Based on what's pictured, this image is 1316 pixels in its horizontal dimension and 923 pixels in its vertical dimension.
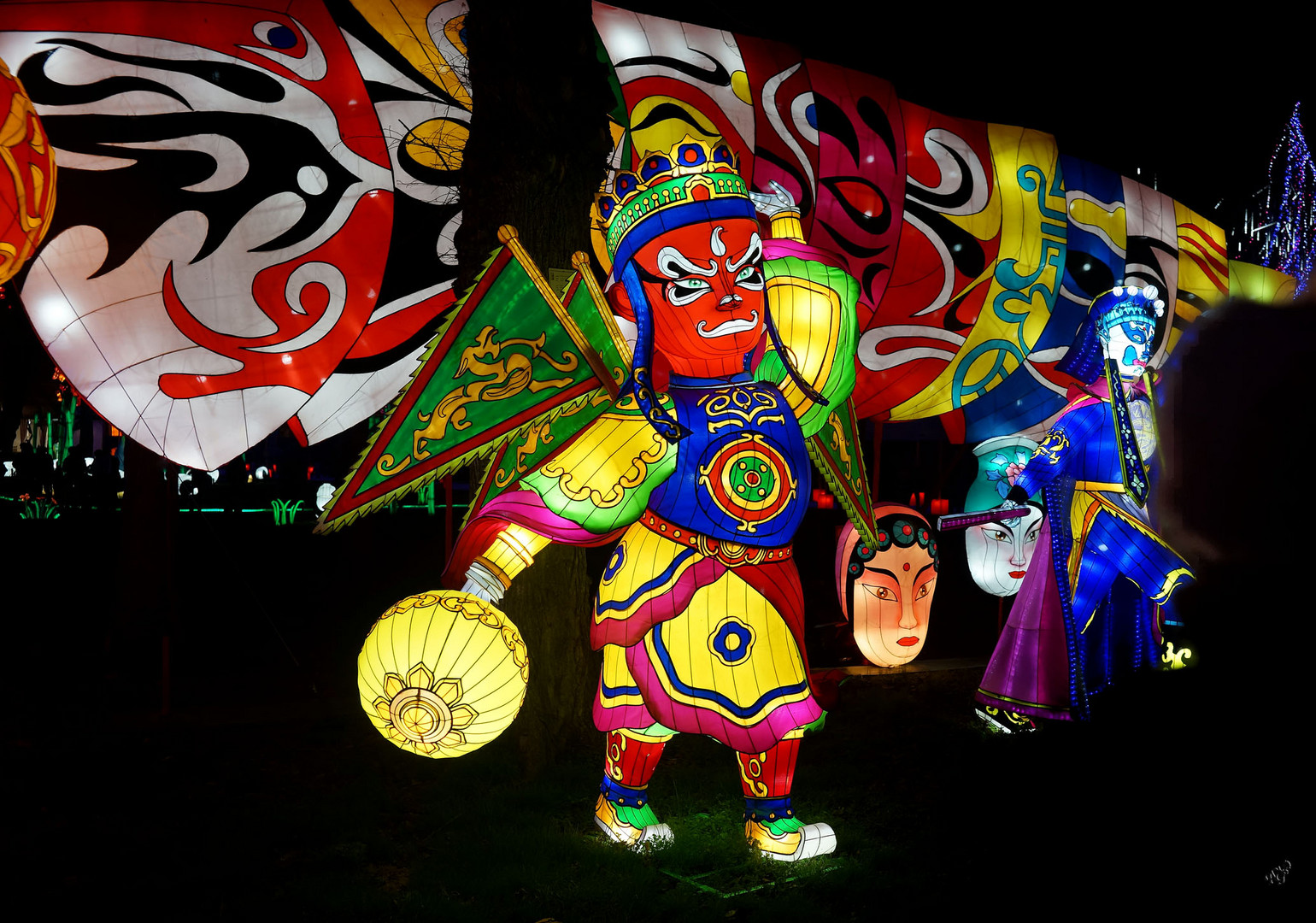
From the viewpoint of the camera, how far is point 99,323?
3.43 m

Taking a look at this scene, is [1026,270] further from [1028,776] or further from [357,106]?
[357,106]

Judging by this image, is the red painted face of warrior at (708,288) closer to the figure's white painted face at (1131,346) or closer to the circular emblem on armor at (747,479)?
the circular emblem on armor at (747,479)

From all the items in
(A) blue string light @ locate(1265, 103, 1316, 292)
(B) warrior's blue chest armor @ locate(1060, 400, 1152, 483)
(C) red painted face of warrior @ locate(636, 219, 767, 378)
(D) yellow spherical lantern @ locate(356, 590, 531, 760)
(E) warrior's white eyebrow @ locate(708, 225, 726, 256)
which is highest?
(A) blue string light @ locate(1265, 103, 1316, 292)

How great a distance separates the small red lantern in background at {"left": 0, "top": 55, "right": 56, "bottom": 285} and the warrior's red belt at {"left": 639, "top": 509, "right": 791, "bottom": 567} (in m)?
2.33

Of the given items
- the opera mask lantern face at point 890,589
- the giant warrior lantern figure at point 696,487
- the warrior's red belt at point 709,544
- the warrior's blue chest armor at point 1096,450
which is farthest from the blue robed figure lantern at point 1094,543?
the warrior's red belt at point 709,544

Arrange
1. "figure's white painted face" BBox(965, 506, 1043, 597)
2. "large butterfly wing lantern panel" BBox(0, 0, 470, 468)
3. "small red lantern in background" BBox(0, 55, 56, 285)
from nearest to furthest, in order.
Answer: "small red lantern in background" BBox(0, 55, 56, 285) < "large butterfly wing lantern panel" BBox(0, 0, 470, 468) < "figure's white painted face" BBox(965, 506, 1043, 597)

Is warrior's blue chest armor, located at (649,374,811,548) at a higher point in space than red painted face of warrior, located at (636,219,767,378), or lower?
lower

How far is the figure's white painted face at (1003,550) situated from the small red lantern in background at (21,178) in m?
4.48

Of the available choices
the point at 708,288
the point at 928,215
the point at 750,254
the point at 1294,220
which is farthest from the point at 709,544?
the point at 1294,220

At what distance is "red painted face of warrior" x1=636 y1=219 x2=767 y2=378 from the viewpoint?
2982 mm

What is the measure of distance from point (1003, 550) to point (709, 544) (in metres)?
2.86

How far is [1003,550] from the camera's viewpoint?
5301 mm

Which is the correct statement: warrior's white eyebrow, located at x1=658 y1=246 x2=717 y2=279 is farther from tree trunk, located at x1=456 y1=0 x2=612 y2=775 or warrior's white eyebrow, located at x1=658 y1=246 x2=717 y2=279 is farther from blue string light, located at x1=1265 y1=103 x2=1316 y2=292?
blue string light, located at x1=1265 y1=103 x2=1316 y2=292

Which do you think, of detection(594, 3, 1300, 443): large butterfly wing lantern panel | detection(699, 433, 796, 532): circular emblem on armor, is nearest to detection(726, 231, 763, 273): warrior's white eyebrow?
detection(699, 433, 796, 532): circular emblem on armor
